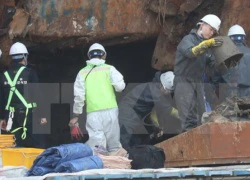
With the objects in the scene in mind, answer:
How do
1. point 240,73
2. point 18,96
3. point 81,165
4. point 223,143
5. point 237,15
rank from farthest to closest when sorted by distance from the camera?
point 237,15, point 18,96, point 240,73, point 223,143, point 81,165

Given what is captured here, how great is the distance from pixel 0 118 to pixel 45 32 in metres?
1.52

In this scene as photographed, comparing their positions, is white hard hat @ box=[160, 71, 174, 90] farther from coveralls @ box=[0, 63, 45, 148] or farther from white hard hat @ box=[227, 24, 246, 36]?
coveralls @ box=[0, 63, 45, 148]

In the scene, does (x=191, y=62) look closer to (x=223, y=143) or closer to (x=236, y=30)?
(x=236, y=30)

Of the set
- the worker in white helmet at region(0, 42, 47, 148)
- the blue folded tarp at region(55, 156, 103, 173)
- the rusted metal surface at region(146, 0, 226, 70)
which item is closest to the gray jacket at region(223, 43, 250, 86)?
the rusted metal surface at region(146, 0, 226, 70)

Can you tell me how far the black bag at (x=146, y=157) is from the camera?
10953 millimetres

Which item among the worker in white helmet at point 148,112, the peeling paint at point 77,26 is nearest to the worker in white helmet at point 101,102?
the worker in white helmet at point 148,112

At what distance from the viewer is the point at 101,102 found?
1282 centimetres

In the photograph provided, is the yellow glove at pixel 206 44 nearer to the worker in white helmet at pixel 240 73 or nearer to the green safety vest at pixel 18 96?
the worker in white helmet at pixel 240 73

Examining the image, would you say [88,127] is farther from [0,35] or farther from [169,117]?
[0,35]

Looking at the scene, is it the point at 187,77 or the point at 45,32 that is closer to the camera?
the point at 187,77

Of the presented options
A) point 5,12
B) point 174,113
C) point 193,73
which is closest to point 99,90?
point 193,73

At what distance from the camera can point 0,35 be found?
1509cm

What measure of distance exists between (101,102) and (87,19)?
215 centimetres

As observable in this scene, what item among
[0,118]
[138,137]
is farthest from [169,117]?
[0,118]
